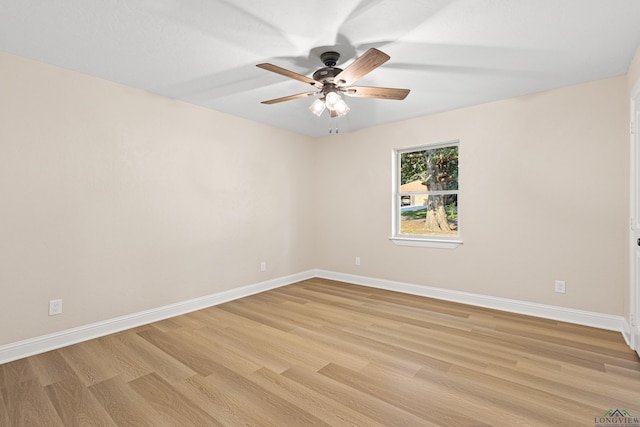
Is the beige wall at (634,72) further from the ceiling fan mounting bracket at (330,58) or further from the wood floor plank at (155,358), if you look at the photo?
the wood floor plank at (155,358)

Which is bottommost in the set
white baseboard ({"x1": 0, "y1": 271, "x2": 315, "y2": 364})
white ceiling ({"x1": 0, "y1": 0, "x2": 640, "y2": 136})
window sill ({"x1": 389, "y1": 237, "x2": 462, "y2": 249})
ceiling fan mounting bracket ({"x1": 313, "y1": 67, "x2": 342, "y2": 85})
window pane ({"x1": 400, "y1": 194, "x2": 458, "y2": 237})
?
white baseboard ({"x1": 0, "y1": 271, "x2": 315, "y2": 364})

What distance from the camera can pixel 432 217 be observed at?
4266 mm

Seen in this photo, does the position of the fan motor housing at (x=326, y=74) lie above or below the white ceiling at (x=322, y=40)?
below

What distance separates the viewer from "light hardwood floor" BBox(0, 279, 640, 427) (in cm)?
177

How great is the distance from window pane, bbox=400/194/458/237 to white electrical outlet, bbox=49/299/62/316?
3.97m

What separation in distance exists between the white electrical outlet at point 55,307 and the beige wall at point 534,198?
12.1 ft

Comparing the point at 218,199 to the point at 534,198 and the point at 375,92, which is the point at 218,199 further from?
the point at 534,198

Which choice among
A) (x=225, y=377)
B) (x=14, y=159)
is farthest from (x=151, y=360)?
(x=14, y=159)

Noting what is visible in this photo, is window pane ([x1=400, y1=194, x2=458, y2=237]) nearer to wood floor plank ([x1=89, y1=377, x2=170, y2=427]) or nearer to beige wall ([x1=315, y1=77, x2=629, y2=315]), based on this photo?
beige wall ([x1=315, y1=77, x2=629, y2=315])

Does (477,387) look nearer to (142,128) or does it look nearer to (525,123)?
(525,123)

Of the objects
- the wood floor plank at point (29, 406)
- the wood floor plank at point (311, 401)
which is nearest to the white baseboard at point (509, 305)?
the wood floor plank at point (311, 401)

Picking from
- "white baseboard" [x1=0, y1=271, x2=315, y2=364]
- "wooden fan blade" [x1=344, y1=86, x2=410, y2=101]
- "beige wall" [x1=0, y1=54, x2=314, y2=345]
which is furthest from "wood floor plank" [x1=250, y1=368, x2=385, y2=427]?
"wooden fan blade" [x1=344, y1=86, x2=410, y2=101]

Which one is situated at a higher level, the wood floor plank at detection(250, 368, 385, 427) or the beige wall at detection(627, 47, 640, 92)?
the beige wall at detection(627, 47, 640, 92)

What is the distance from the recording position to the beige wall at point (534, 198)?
2.96 m
